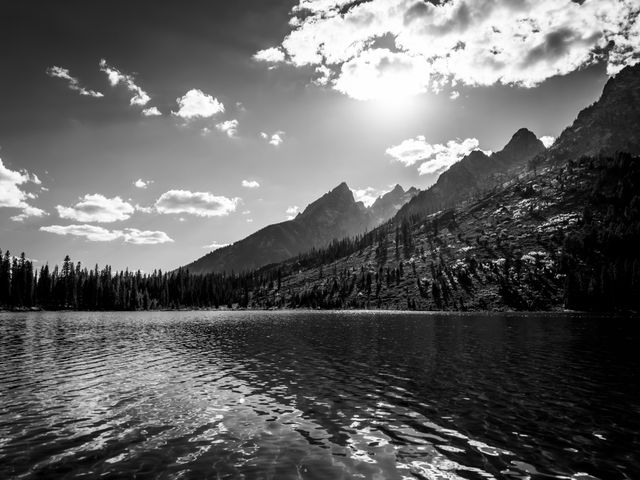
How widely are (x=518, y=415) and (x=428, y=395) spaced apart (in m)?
6.23

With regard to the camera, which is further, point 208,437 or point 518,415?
point 518,415

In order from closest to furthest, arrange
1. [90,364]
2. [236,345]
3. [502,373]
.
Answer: [502,373] < [90,364] < [236,345]

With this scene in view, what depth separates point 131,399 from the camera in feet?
82.9

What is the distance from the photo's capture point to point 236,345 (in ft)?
184

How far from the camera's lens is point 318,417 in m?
21.6

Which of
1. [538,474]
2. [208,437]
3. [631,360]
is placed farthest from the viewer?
[631,360]

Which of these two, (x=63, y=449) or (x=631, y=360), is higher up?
(x=63, y=449)

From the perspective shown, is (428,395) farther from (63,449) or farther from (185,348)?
(185,348)

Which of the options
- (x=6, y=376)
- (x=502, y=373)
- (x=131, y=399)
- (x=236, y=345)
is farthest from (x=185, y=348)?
(x=502, y=373)

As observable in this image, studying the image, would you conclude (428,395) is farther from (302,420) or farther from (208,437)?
(208,437)

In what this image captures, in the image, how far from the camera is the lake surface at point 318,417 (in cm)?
1523

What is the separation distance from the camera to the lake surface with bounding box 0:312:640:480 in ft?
50.0

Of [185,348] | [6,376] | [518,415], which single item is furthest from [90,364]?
[518,415]

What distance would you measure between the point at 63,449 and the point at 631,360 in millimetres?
55059
